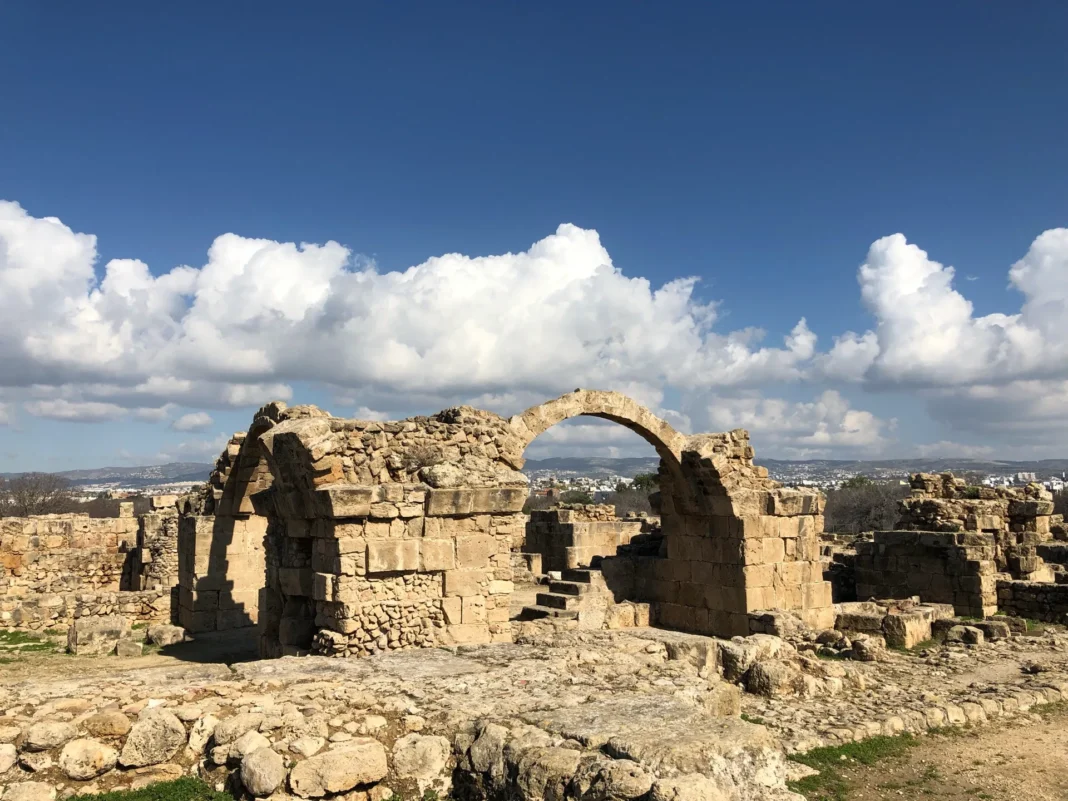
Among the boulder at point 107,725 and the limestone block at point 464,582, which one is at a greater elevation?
the limestone block at point 464,582

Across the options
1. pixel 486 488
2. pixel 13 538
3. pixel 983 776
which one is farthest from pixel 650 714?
pixel 13 538

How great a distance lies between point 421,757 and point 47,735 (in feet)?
6.83

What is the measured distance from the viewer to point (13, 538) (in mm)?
18562

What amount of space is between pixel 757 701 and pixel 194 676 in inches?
194

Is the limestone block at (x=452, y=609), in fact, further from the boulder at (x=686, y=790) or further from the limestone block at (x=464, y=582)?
the boulder at (x=686, y=790)

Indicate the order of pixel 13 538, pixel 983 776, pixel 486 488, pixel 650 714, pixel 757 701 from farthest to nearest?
pixel 13 538 < pixel 486 488 < pixel 757 701 < pixel 983 776 < pixel 650 714

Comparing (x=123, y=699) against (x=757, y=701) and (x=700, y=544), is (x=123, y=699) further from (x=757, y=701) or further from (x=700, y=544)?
(x=700, y=544)

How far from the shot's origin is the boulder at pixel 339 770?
4480 millimetres

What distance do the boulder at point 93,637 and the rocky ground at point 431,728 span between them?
18.5 ft

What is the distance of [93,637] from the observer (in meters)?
11.4

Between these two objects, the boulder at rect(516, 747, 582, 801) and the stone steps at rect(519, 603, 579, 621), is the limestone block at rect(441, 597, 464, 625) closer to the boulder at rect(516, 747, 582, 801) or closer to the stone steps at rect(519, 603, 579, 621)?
the stone steps at rect(519, 603, 579, 621)

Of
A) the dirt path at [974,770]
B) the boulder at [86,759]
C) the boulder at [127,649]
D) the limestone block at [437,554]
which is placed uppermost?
the limestone block at [437,554]

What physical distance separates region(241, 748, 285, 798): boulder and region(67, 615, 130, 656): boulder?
804 centimetres

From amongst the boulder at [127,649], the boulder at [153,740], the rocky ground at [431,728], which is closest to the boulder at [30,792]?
the rocky ground at [431,728]
